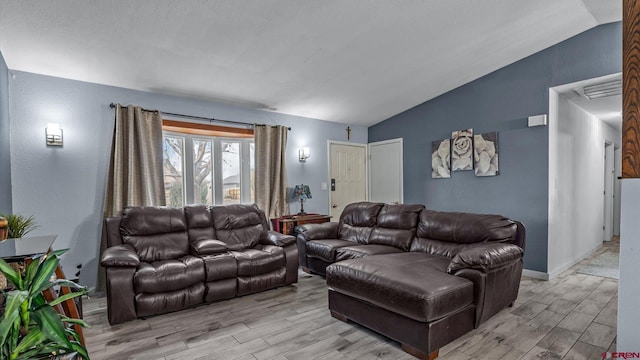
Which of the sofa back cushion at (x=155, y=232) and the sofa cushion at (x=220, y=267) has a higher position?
the sofa back cushion at (x=155, y=232)

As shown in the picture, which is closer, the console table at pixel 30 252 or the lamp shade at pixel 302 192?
the console table at pixel 30 252

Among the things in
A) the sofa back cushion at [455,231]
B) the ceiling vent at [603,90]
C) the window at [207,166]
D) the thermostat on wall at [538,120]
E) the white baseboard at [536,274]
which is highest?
the ceiling vent at [603,90]

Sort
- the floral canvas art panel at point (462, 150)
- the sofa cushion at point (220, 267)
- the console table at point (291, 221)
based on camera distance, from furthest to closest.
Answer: the floral canvas art panel at point (462, 150), the console table at point (291, 221), the sofa cushion at point (220, 267)

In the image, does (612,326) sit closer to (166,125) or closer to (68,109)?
(166,125)

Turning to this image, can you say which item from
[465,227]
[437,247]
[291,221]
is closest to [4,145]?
[291,221]

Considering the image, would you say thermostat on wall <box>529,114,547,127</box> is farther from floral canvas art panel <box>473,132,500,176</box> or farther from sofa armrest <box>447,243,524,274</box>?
sofa armrest <box>447,243,524,274</box>

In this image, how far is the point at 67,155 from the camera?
133 inches

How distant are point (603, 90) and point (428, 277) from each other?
3.54 m

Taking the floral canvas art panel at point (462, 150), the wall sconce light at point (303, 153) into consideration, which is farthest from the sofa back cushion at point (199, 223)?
the floral canvas art panel at point (462, 150)

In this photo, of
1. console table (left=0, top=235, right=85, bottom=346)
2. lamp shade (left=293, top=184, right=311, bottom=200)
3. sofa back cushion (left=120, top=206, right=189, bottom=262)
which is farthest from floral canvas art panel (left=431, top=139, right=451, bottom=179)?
console table (left=0, top=235, right=85, bottom=346)

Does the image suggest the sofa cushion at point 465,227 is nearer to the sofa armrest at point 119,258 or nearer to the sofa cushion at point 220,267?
the sofa cushion at point 220,267

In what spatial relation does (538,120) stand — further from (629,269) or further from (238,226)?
(238,226)

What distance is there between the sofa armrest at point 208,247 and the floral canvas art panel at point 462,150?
356cm

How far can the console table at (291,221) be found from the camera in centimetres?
457
